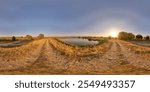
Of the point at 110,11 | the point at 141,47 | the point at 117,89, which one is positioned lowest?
the point at 117,89

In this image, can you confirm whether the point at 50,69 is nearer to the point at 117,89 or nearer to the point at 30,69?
the point at 30,69

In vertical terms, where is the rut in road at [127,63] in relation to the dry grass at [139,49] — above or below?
below

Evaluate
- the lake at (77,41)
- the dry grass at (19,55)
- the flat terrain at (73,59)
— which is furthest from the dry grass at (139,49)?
the dry grass at (19,55)

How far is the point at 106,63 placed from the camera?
3.96 m

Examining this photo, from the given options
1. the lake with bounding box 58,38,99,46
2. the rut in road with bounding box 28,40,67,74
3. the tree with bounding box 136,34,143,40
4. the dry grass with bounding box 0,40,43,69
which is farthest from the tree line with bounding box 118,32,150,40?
the dry grass with bounding box 0,40,43,69

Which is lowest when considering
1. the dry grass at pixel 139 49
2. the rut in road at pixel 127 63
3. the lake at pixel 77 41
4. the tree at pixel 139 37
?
the rut in road at pixel 127 63

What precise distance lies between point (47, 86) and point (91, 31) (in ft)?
1.82

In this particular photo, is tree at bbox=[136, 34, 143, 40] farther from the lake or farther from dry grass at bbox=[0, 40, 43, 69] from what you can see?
dry grass at bbox=[0, 40, 43, 69]

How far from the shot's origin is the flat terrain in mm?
3953

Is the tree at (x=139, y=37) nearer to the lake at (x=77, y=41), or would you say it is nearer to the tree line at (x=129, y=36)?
the tree line at (x=129, y=36)

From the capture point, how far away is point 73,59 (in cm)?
400

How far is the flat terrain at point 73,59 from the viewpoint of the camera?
3.95m

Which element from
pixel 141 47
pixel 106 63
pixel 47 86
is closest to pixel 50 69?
pixel 47 86

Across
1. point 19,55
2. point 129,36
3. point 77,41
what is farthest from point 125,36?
point 19,55
